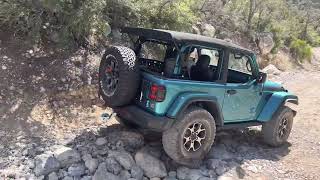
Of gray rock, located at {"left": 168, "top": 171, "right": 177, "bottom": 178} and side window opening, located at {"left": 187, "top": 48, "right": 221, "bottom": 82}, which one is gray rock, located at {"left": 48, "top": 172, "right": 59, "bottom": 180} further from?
side window opening, located at {"left": 187, "top": 48, "right": 221, "bottom": 82}

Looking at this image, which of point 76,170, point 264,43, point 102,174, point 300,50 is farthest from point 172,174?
point 300,50

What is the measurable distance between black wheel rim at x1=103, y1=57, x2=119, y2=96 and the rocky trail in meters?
0.70

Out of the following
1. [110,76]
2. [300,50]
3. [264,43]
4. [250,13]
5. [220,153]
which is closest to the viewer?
[110,76]

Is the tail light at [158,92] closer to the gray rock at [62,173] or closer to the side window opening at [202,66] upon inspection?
the side window opening at [202,66]

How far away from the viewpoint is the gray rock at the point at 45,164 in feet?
17.1

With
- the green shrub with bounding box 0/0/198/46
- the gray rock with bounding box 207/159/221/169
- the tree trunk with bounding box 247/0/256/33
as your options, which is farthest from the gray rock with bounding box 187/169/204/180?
the tree trunk with bounding box 247/0/256/33

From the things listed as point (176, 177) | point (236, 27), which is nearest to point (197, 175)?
point (176, 177)

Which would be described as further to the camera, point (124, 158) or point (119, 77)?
point (124, 158)

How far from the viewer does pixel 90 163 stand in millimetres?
5430

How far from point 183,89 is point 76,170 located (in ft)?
5.59

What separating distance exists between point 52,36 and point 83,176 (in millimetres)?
3622

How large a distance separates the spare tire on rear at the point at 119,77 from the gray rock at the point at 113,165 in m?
0.74

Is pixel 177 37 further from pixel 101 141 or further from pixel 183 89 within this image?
pixel 101 141

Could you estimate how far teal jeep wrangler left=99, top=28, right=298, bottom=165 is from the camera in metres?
5.47
